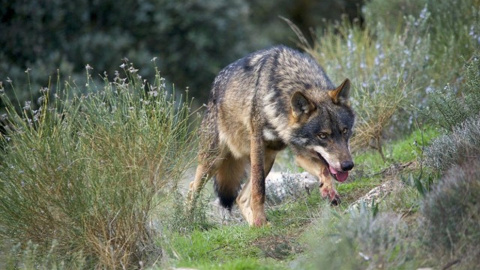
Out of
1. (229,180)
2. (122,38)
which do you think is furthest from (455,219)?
(122,38)

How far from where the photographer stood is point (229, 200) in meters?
8.53

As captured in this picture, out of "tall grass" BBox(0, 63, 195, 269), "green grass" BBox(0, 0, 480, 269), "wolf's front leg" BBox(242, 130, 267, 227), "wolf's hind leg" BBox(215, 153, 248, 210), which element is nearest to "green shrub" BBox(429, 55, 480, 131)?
"green grass" BBox(0, 0, 480, 269)

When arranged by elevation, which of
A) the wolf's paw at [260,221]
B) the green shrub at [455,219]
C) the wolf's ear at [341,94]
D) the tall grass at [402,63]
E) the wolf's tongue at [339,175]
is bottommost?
the tall grass at [402,63]

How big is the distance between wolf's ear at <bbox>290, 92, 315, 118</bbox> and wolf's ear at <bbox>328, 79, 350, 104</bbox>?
10.3 inches

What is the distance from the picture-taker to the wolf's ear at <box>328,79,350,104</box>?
7.38m

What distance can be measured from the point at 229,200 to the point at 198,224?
2.94ft

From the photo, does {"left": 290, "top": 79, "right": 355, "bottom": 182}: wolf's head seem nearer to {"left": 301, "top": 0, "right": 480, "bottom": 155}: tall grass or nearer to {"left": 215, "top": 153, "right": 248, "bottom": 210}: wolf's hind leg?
{"left": 215, "top": 153, "right": 248, "bottom": 210}: wolf's hind leg

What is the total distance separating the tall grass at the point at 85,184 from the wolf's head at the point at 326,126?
131cm

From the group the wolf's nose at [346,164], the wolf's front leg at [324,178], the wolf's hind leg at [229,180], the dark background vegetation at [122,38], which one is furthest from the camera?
the dark background vegetation at [122,38]

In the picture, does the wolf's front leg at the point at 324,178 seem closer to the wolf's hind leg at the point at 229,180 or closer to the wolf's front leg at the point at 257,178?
the wolf's front leg at the point at 257,178

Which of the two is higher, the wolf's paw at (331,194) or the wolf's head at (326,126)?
the wolf's head at (326,126)

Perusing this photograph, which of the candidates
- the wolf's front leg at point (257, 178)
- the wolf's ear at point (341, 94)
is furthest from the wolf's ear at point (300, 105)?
the wolf's front leg at point (257, 178)

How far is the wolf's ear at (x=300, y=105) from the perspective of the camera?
286 inches

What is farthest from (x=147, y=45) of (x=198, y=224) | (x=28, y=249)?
(x=28, y=249)
